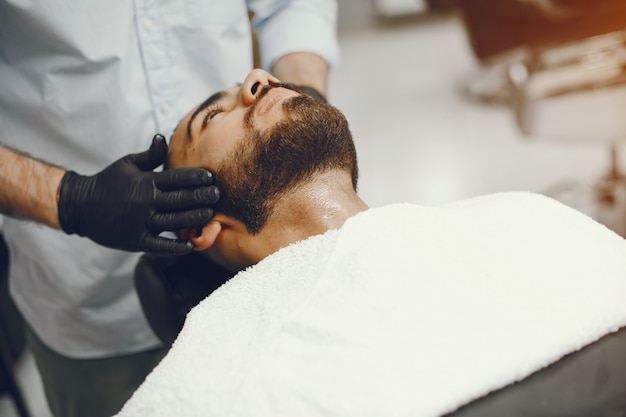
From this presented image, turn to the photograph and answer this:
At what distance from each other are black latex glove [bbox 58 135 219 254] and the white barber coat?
21 centimetres

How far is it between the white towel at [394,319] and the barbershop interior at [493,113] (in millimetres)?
1266

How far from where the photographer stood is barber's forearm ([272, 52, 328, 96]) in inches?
55.5

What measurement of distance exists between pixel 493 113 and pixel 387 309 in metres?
3.30

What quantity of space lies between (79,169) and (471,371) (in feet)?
3.16

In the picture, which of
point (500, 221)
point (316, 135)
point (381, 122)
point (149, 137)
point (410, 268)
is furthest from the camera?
point (381, 122)

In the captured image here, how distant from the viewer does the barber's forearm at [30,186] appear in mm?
1052

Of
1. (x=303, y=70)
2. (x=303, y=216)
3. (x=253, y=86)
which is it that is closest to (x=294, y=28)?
(x=303, y=70)

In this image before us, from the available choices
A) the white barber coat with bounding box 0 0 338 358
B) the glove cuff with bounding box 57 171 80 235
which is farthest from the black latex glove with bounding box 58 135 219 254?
A: the white barber coat with bounding box 0 0 338 358

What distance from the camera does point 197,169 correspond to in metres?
1.00

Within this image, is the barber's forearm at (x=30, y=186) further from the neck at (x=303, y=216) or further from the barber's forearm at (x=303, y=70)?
the barber's forearm at (x=303, y=70)

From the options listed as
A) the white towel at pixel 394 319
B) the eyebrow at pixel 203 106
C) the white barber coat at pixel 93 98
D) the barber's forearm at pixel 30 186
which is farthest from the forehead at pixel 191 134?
the white towel at pixel 394 319

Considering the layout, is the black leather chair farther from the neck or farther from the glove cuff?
the neck

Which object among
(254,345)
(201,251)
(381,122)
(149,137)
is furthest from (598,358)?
(381,122)

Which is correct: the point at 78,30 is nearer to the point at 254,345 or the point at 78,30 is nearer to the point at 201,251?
the point at 201,251
